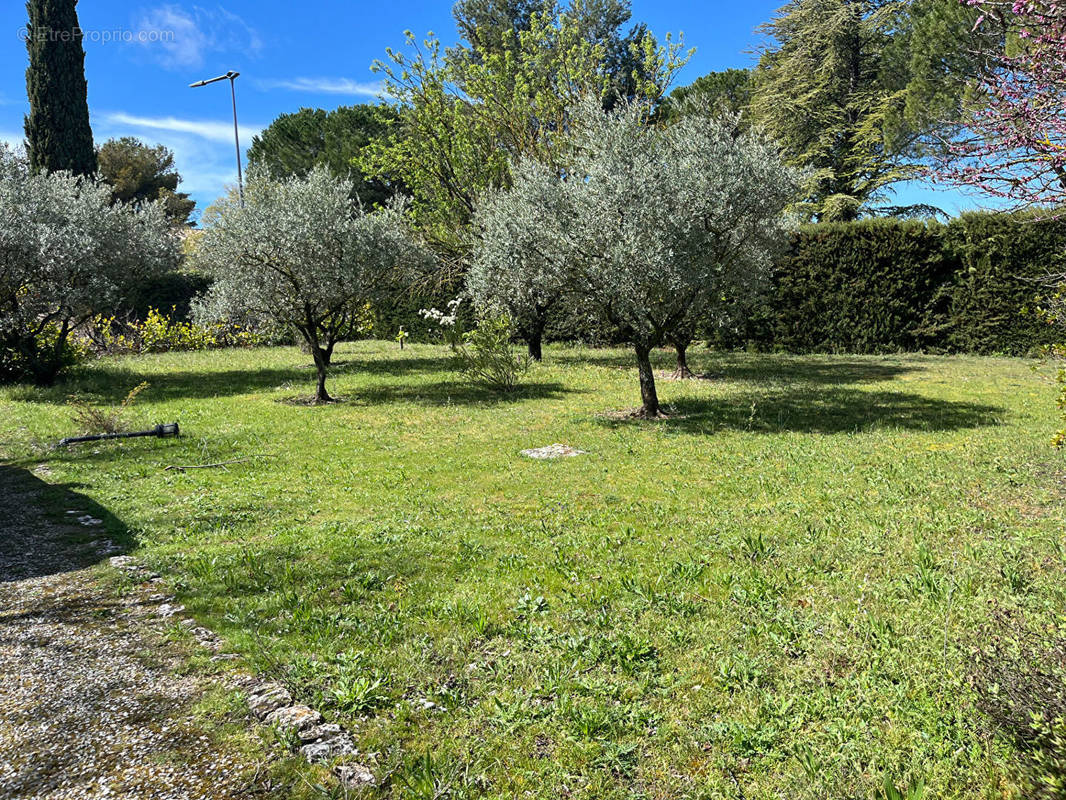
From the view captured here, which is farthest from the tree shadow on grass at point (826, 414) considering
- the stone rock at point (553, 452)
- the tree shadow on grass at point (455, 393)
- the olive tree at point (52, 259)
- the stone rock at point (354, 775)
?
the olive tree at point (52, 259)

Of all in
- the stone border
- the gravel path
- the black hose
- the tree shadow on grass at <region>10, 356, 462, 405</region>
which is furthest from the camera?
the tree shadow on grass at <region>10, 356, 462, 405</region>

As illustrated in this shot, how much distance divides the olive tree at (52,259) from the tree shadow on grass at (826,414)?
12.6 meters

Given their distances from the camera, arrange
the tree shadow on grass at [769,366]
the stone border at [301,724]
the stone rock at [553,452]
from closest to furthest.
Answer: the stone border at [301,724] < the stone rock at [553,452] < the tree shadow on grass at [769,366]

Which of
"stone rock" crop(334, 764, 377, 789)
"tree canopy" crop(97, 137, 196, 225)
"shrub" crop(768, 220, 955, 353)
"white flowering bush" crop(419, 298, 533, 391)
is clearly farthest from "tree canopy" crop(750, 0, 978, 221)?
"tree canopy" crop(97, 137, 196, 225)

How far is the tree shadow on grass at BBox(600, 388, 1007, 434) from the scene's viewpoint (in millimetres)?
10562

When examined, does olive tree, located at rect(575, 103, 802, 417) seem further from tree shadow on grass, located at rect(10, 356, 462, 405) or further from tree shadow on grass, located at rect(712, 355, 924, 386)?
tree shadow on grass, located at rect(10, 356, 462, 405)

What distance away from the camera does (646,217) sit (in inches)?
409

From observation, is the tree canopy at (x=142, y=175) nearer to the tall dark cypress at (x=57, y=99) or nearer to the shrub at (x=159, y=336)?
Result: the tall dark cypress at (x=57, y=99)

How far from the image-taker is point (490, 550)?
5.82m

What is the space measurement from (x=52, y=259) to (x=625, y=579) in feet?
51.0

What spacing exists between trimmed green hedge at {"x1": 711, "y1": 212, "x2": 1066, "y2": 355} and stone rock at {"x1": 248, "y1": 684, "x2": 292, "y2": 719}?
17677 millimetres

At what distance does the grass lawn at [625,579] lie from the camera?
316 centimetres

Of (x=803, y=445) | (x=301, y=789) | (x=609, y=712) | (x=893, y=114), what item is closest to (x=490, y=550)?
(x=609, y=712)

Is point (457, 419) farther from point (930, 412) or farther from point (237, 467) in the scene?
point (930, 412)
